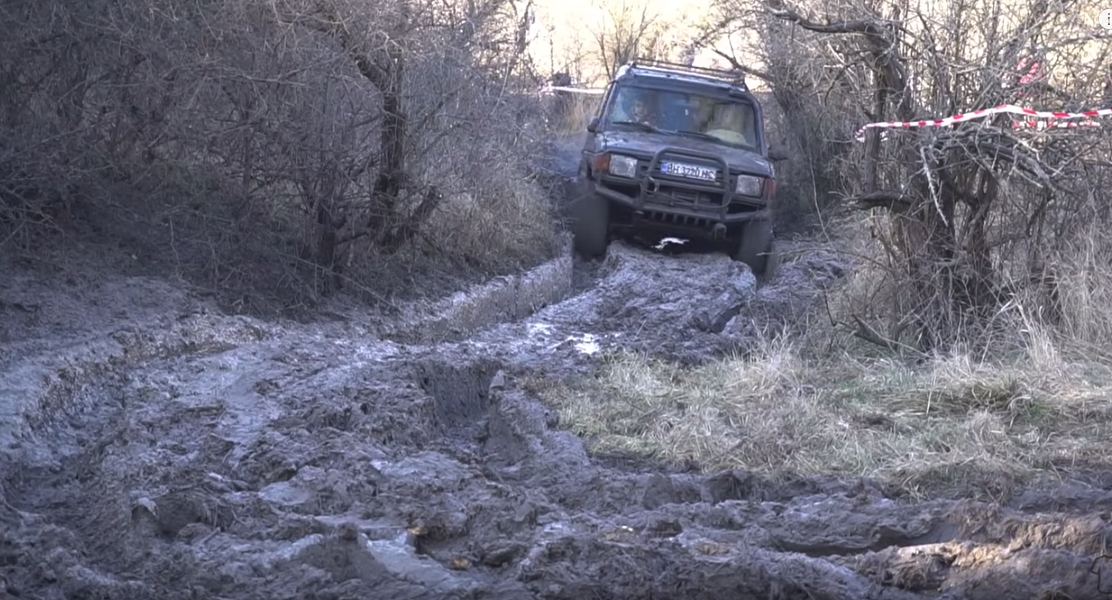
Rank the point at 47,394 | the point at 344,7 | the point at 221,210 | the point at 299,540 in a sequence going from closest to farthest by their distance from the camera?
the point at 299,540
the point at 47,394
the point at 344,7
the point at 221,210

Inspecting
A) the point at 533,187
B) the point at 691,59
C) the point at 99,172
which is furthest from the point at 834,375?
the point at 691,59

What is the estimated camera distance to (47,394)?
6973 mm

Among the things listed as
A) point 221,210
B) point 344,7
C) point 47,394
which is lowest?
point 47,394

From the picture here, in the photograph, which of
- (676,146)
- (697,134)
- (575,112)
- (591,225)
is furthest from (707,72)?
(575,112)

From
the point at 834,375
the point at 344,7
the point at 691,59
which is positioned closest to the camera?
the point at 834,375

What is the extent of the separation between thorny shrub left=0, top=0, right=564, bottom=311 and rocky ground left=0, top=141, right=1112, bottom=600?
0.82 m

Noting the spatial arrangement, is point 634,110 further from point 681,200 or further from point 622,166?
point 681,200

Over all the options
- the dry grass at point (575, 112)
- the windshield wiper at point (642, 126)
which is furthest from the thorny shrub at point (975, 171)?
the dry grass at point (575, 112)

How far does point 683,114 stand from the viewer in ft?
44.4

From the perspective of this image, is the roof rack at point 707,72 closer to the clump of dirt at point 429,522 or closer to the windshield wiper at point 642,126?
the windshield wiper at point 642,126

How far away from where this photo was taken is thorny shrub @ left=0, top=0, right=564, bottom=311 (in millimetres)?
8938

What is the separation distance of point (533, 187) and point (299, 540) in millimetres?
9252

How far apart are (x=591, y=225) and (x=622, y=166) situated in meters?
0.75

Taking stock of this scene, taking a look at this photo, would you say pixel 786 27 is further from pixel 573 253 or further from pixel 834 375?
pixel 834 375
